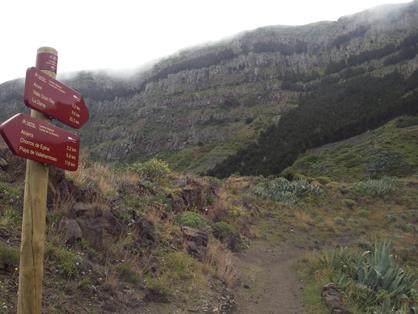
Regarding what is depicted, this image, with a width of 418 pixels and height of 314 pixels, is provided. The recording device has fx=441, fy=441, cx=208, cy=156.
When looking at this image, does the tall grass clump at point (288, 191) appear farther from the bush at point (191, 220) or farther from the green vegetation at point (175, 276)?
the green vegetation at point (175, 276)

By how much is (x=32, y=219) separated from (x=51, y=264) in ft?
9.79

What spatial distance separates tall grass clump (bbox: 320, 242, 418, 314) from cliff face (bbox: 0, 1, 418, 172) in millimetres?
71071

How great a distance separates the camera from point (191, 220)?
40.8 ft

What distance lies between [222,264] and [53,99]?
6.98 meters

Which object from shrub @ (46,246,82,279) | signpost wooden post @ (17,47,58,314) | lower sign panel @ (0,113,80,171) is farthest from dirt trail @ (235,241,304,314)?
lower sign panel @ (0,113,80,171)

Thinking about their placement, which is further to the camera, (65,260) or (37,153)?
(65,260)

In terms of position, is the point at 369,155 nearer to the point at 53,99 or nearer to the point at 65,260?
the point at 65,260

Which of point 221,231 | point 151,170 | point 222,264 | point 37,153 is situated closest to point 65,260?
point 37,153

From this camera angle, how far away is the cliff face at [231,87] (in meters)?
109

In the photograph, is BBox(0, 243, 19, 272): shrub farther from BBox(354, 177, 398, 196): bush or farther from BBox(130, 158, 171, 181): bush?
BBox(354, 177, 398, 196): bush

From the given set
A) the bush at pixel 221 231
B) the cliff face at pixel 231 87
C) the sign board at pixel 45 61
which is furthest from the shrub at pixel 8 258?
the cliff face at pixel 231 87

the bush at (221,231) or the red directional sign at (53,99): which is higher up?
the red directional sign at (53,99)

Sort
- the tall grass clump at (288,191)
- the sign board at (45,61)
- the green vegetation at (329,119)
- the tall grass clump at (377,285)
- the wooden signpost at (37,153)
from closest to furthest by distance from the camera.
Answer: the wooden signpost at (37,153)
the sign board at (45,61)
the tall grass clump at (377,285)
the tall grass clump at (288,191)
the green vegetation at (329,119)

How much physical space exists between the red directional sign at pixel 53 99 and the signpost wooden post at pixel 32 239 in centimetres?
12
